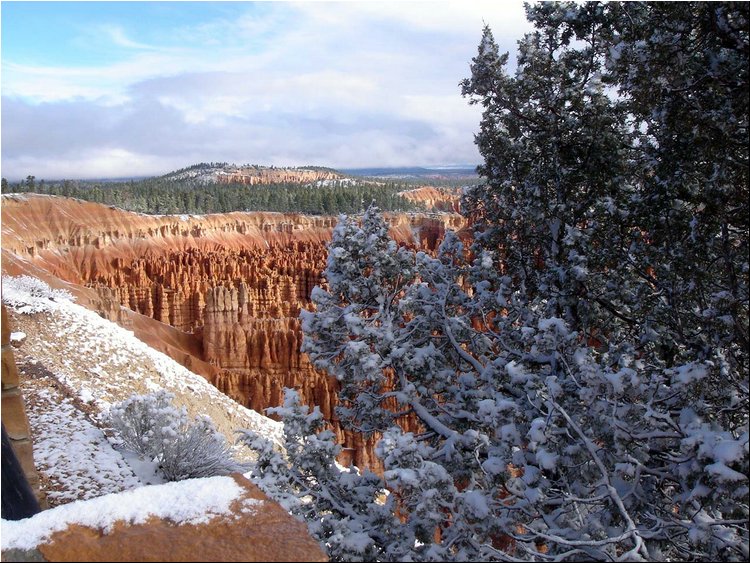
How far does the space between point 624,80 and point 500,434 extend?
3576mm

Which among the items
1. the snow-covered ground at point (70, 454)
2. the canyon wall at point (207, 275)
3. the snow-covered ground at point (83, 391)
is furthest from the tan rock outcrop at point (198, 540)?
the canyon wall at point (207, 275)

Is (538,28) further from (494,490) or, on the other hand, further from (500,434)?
(494,490)

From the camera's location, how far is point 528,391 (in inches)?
231

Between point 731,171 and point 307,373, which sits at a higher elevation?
point 731,171

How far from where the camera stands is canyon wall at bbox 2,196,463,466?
2758 cm

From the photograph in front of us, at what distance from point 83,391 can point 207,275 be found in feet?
132

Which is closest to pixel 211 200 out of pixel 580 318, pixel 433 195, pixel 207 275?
pixel 207 275

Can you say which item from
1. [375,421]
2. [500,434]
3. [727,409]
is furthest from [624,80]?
[375,421]

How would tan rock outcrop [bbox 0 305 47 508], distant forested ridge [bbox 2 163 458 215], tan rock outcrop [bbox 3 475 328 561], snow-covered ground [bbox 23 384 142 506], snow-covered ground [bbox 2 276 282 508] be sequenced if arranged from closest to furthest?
tan rock outcrop [bbox 3 475 328 561] < tan rock outcrop [bbox 0 305 47 508] < snow-covered ground [bbox 23 384 142 506] < snow-covered ground [bbox 2 276 282 508] < distant forested ridge [bbox 2 163 458 215]

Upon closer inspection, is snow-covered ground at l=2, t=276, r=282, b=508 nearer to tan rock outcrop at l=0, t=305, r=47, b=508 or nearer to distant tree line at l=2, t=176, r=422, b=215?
tan rock outcrop at l=0, t=305, r=47, b=508

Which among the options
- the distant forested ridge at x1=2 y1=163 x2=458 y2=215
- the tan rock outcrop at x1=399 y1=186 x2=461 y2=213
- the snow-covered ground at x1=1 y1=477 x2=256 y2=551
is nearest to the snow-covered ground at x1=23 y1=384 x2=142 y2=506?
the snow-covered ground at x1=1 y1=477 x2=256 y2=551

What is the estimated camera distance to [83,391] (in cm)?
1023

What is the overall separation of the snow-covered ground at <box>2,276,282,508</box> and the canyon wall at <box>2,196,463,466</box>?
6618 mm

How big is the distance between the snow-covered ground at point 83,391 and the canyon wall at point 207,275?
662cm
